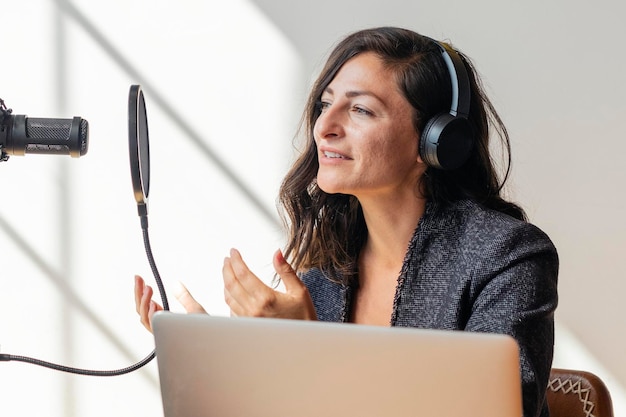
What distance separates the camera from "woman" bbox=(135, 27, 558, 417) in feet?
4.78

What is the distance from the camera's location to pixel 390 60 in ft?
5.39

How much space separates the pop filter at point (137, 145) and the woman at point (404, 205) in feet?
0.80

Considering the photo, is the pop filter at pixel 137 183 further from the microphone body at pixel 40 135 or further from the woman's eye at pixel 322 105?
the woman's eye at pixel 322 105

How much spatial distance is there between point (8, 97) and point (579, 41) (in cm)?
160

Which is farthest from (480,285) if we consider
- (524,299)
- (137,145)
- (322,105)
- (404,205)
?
(137,145)

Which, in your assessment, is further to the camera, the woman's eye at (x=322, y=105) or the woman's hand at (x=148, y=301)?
the woman's eye at (x=322, y=105)

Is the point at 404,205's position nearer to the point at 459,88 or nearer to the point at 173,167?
the point at 459,88

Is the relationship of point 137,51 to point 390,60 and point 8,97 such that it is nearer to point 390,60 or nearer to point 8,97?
point 8,97

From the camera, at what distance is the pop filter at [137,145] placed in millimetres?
1165

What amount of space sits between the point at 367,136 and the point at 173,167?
103cm

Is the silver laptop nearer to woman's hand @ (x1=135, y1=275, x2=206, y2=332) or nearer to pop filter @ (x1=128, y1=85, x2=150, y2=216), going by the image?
pop filter @ (x1=128, y1=85, x2=150, y2=216)

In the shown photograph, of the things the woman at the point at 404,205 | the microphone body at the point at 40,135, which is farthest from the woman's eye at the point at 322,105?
the microphone body at the point at 40,135

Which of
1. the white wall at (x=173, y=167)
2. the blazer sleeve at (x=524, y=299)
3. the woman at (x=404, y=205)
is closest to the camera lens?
the blazer sleeve at (x=524, y=299)

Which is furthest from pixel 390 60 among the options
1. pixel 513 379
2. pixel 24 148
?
pixel 513 379
